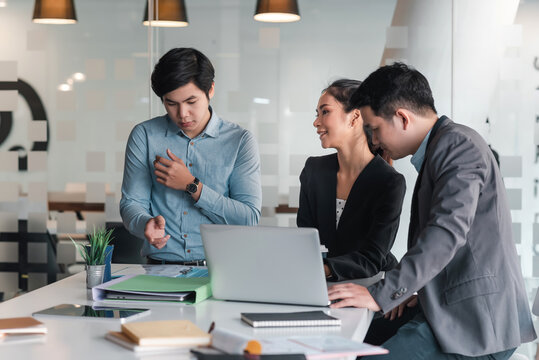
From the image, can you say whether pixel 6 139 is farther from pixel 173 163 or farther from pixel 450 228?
pixel 450 228

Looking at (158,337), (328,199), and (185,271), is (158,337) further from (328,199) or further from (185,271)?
(328,199)

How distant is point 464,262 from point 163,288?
0.93m

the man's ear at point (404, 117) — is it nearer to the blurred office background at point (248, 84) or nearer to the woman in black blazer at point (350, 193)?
the woman in black blazer at point (350, 193)

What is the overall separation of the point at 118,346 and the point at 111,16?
365 cm

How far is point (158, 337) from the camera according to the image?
1.65 meters

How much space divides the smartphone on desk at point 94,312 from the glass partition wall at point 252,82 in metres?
2.68

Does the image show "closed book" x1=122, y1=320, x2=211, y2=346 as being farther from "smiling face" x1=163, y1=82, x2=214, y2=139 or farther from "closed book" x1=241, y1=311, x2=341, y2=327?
"smiling face" x1=163, y1=82, x2=214, y2=139

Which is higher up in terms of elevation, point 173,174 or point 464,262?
point 173,174

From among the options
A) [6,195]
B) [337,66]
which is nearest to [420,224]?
[337,66]

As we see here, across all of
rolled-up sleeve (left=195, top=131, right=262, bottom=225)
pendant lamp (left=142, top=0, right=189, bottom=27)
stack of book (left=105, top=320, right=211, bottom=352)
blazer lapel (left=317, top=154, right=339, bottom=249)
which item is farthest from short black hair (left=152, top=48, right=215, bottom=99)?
pendant lamp (left=142, top=0, right=189, bottom=27)

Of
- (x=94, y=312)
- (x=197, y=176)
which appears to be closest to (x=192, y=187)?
(x=197, y=176)

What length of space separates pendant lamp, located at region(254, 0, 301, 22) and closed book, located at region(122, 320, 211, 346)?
10.7 ft

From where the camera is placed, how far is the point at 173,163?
281 centimetres

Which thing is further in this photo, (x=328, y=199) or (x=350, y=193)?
(x=328, y=199)
